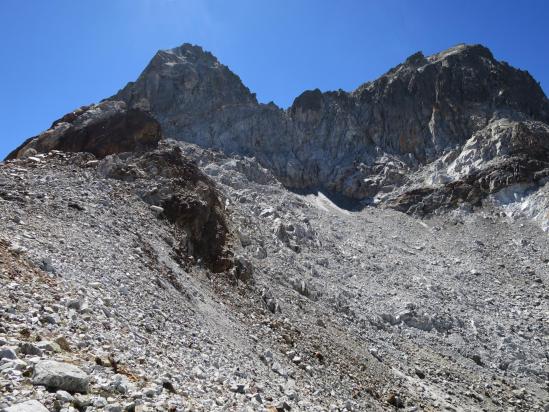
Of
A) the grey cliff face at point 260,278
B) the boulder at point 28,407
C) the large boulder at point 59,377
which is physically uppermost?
the grey cliff face at point 260,278

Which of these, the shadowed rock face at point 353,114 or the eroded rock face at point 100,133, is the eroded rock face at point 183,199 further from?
the shadowed rock face at point 353,114

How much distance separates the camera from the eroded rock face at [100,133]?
3061cm

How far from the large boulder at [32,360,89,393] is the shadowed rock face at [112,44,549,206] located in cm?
6464

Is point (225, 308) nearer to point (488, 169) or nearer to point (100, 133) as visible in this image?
point (100, 133)

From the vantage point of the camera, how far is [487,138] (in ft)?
216

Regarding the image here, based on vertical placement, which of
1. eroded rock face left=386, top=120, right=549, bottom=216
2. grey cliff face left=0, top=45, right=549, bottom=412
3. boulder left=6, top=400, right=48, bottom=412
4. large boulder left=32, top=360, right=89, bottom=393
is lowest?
boulder left=6, top=400, right=48, bottom=412

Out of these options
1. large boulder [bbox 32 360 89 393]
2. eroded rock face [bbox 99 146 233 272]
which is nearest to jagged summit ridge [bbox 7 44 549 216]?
eroded rock face [bbox 99 146 233 272]

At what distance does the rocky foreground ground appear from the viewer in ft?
29.1

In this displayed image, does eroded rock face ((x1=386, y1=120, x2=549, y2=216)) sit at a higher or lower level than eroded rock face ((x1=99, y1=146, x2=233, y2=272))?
higher

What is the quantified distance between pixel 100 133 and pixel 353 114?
6170 cm

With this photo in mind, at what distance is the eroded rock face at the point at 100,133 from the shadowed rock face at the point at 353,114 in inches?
1582

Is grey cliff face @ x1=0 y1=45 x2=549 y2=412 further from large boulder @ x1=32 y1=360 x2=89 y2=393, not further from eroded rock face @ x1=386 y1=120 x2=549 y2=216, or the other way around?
eroded rock face @ x1=386 y1=120 x2=549 y2=216

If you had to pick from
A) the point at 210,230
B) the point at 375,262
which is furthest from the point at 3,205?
the point at 375,262

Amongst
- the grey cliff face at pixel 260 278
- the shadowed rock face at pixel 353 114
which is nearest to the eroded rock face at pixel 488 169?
the grey cliff face at pixel 260 278
